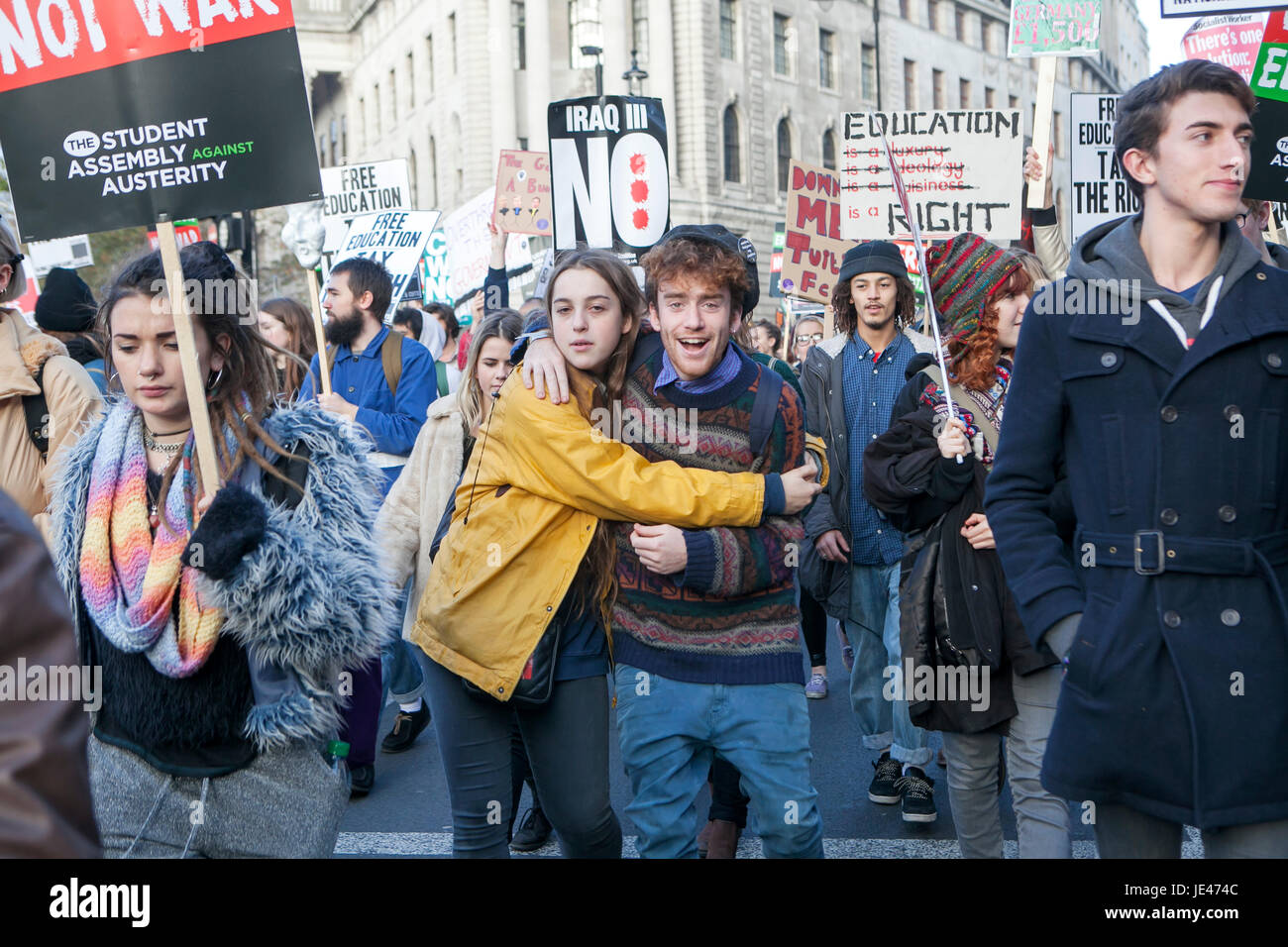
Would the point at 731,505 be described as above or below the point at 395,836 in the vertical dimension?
above

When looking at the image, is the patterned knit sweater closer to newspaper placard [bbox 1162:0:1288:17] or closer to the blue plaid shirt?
the blue plaid shirt

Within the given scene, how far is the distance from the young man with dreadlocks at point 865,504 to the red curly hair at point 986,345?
1.31 meters

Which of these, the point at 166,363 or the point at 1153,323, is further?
the point at 166,363

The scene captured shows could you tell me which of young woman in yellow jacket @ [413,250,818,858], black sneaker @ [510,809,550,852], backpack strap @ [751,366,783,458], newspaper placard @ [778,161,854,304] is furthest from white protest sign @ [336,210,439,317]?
backpack strap @ [751,366,783,458]

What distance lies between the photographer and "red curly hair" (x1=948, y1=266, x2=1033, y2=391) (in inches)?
175

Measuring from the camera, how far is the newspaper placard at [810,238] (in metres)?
10.6

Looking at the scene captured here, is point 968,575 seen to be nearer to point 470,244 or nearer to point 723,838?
point 723,838

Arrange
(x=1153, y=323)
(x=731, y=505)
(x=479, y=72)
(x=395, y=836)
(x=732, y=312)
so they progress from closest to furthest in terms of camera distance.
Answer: (x=1153, y=323)
(x=731, y=505)
(x=732, y=312)
(x=395, y=836)
(x=479, y=72)

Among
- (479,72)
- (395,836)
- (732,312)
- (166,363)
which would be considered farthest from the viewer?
(479,72)

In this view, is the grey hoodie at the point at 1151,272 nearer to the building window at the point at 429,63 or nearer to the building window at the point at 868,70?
the building window at the point at 429,63

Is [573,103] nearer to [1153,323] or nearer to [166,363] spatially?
[166,363]
